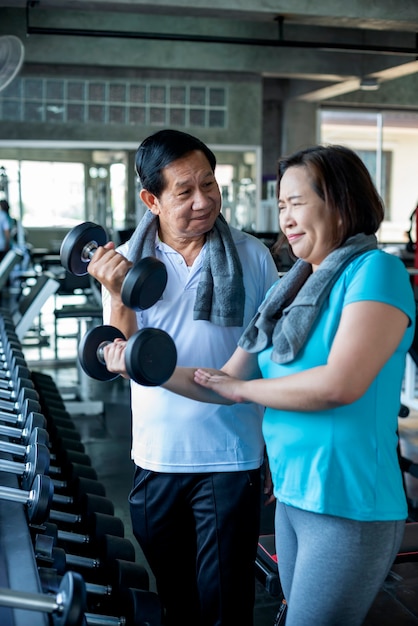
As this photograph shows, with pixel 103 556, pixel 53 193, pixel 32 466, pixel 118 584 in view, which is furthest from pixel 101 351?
pixel 53 193

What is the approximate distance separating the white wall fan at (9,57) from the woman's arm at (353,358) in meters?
4.16

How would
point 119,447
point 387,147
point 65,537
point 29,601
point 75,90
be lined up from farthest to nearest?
point 387,147, point 75,90, point 119,447, point 65,537, point 29,601

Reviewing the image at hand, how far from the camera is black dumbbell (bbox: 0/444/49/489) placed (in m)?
1.90

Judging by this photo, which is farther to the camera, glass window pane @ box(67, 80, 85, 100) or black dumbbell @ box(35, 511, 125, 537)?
glass window pane @ box(67, 80, 85, 100)

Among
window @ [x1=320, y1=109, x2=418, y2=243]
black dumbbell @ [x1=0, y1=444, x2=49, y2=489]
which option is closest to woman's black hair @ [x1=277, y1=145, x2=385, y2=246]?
black dumbbell @ [x1=0, y1=444, x2=49, y2=489]

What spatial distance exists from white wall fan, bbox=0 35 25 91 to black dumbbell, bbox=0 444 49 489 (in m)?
3.44

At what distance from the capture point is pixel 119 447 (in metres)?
4.82

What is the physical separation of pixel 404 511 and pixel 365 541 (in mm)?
88

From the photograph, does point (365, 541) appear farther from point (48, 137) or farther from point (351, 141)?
point (351, 141)

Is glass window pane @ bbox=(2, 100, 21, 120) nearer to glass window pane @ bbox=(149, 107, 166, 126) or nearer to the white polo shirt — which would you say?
glass window pane @ bbox=(149, 107, 166, 126)

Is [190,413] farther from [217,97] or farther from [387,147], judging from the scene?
[387,147]

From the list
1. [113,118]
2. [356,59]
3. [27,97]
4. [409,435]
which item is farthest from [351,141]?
[409,435]

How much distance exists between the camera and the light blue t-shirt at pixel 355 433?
4.17 ft

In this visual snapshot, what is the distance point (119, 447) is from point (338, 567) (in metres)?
3.65
